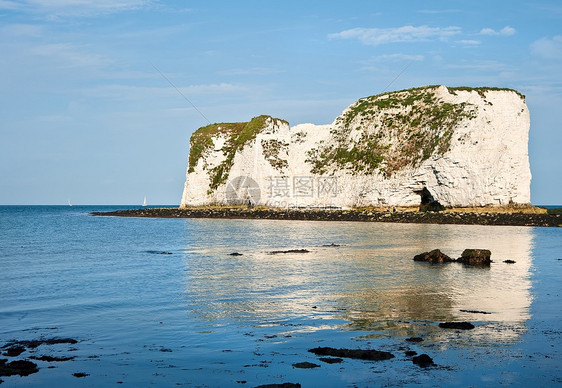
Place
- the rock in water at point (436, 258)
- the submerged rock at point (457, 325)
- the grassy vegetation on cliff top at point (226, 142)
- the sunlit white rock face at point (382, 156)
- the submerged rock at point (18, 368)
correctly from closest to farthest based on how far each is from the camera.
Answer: the submerged rock at point (18, 368)
the submerged rock at point (457, 325)
the rock in water at point (436, 258)
the sunlit white rock face at point (382, 156)
the grassy vegetation on cliff top at point (226, 142)

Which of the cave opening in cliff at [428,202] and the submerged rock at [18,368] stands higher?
the cave opening in cliff at [428,202]

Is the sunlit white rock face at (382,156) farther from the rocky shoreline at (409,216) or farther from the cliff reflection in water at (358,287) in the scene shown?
the cliff reflection in water at (358,287)

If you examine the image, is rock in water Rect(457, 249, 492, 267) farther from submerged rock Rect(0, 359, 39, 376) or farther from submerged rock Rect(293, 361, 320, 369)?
submerged rock Rect(0, 359, 39, 376)

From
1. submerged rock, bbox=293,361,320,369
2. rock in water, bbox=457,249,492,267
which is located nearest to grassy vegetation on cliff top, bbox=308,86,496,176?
rock in water, bbox=457,249,492,267

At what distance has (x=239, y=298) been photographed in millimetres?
17094

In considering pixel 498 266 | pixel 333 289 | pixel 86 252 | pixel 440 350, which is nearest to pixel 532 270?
pixel 498 266

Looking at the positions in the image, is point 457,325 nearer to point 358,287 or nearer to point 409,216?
point 358,287

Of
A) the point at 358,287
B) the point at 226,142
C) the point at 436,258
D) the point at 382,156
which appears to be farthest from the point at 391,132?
the point at 358,287

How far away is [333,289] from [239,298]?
3.38 metres

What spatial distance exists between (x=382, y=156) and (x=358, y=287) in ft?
188

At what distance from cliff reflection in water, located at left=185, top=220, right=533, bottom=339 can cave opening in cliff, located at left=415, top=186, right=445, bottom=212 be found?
36.0 m

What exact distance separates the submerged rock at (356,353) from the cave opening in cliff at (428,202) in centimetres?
6111

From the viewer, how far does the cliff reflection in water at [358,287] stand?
46.2 feet

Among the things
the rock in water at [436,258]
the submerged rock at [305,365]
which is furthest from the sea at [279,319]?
the rock in water at [436,258]
